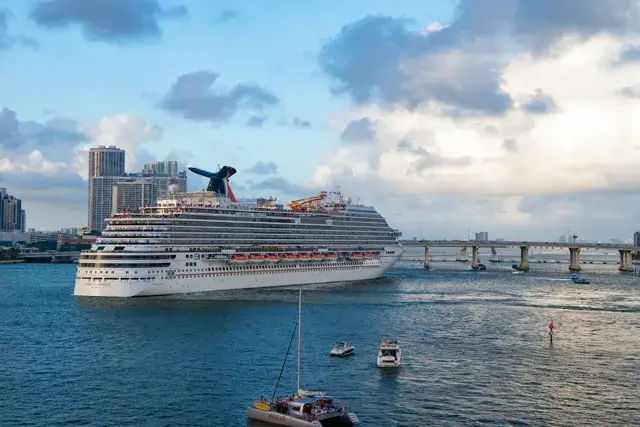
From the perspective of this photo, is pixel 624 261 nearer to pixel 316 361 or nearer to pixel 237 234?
pixel 237 234

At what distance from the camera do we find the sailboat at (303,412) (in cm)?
3547

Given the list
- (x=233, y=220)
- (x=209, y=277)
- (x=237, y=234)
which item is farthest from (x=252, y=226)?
(x=209, y=277)

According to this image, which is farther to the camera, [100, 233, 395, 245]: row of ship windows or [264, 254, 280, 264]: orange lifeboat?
[264, 254, 280, 264]: orange lifeboat

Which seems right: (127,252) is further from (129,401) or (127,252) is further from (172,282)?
(129,401)

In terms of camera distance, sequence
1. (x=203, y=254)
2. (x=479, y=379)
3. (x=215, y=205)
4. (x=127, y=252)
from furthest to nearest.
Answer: (x=215, y=205)
(x=203, y=254)
(x=127, y=252)
(x=479, y=379)

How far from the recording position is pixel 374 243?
130m

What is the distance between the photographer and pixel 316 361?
2002 inches

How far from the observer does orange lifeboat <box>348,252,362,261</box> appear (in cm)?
12138

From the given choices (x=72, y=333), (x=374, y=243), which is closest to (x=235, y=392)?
(x=72, y=333)

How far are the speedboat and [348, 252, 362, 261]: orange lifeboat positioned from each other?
6701cm

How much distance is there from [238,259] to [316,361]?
4876 centimetres

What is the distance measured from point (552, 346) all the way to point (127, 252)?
5089 cm

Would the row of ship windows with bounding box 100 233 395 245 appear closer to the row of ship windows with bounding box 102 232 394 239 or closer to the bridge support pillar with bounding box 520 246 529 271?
the row of ship windows with bounding box 102 232 394 239

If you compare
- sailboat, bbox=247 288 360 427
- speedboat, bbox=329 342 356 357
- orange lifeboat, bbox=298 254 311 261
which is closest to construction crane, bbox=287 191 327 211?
orange lifeboat, bbox=298 254 311 261
